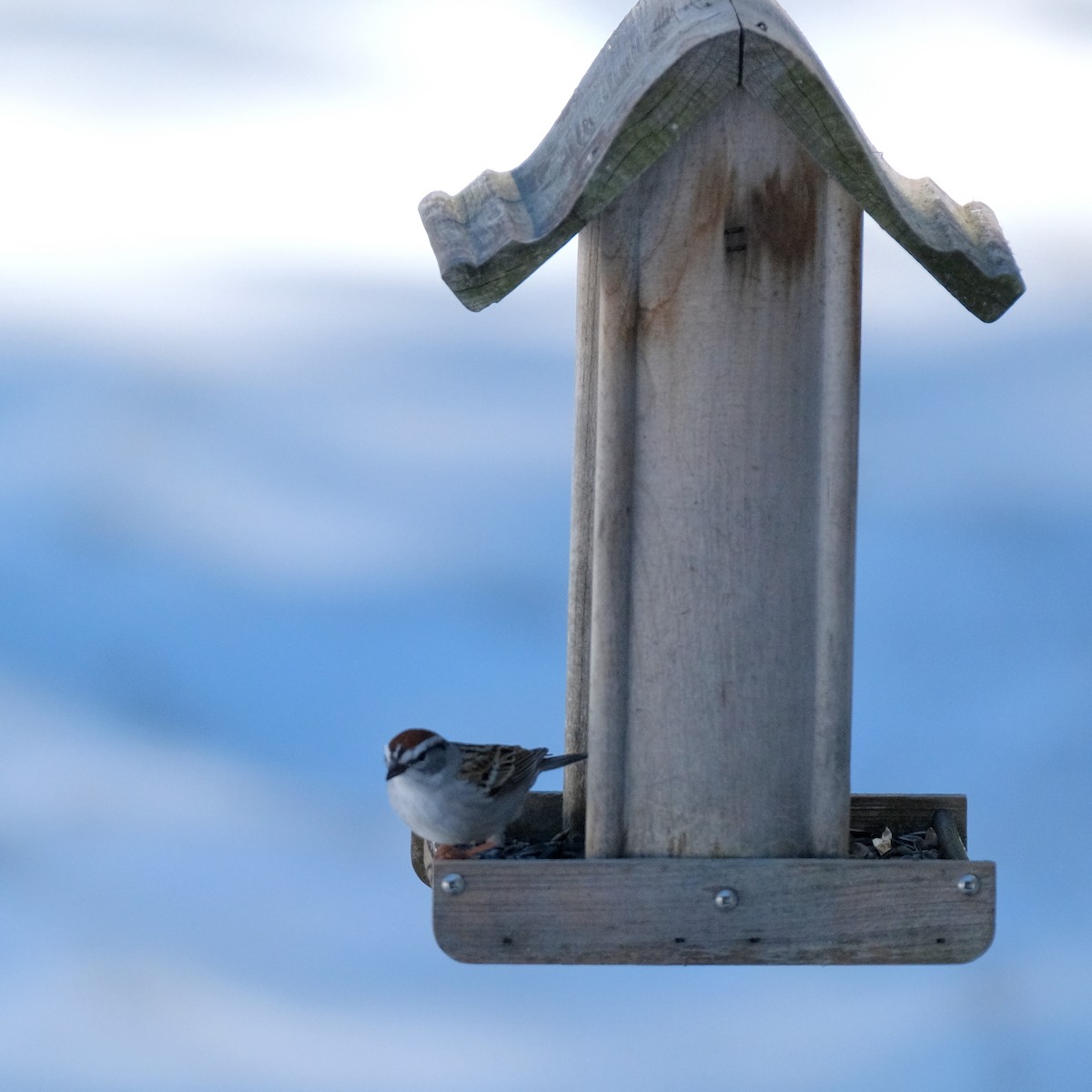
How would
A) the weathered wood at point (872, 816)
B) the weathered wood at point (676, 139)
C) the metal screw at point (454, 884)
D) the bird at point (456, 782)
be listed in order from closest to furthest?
the weathered wood at point (676, 139)
the metal screw at point (454, 884)
the bird at point (456, 782)
the weathered wood at point (872, 816)

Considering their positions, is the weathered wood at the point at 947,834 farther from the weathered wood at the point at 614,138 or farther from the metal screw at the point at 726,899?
the weathered wood at the point at 614,138

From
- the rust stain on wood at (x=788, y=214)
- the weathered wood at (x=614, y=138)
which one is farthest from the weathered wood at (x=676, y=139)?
the rust stain on wood at (x=788, y=214)

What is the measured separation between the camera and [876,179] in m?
4.40

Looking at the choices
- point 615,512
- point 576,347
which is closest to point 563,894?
point 615,512

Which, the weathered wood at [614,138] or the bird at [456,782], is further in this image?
the bird at [456,782]

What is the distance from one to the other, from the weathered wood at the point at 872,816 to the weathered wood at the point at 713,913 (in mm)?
545

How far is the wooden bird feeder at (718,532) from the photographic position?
4453 mm

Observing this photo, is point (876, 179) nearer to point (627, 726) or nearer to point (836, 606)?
point (836, 606)

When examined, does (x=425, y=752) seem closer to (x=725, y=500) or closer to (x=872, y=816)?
(x=725, y=500)

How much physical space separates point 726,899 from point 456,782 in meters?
0.68

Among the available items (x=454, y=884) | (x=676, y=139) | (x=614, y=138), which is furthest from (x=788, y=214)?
(x=454, y=884)

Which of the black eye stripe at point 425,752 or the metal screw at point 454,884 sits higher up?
the black eye stripe at point 425,752

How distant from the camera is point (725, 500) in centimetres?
454

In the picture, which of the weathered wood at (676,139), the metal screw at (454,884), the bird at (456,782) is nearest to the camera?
the weathered wood at (676,139)
